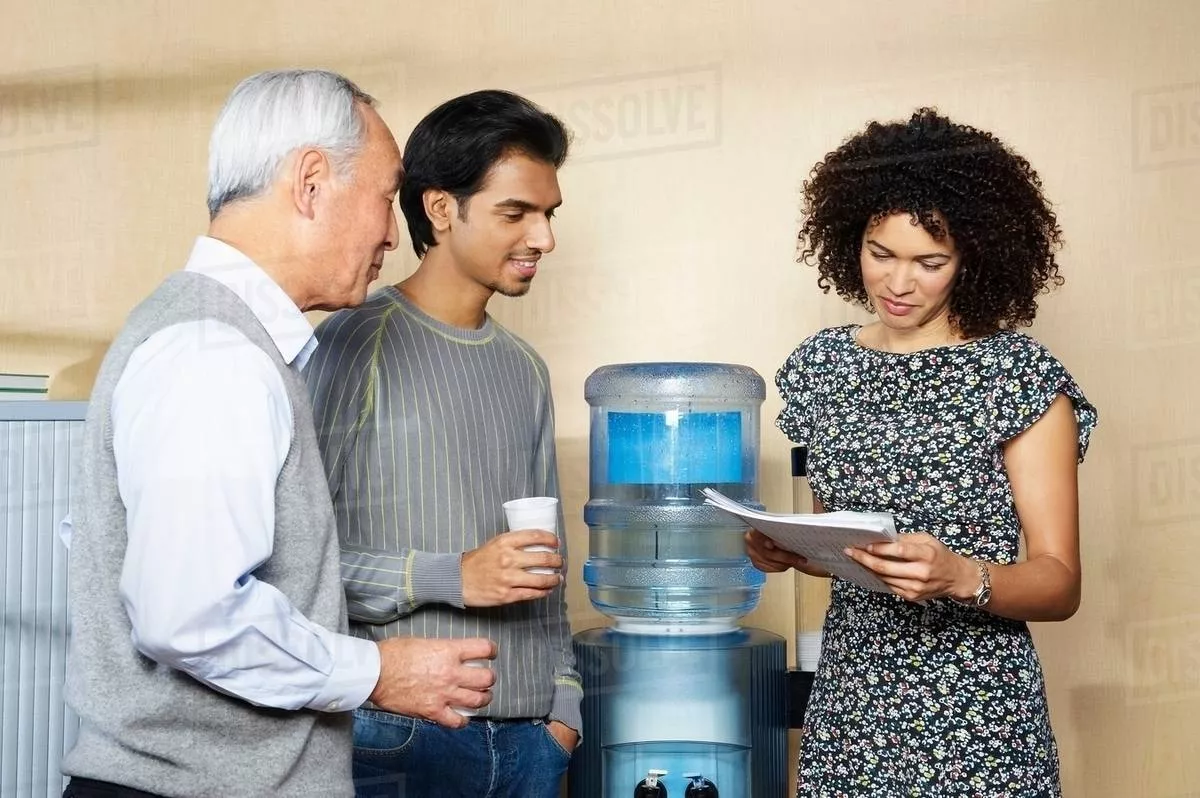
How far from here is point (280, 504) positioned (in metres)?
1.07

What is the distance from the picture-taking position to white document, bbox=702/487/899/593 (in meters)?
1.33

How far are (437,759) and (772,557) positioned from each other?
520 millimetres

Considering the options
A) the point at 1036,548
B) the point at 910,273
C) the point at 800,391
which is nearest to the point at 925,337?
the point at 910,273

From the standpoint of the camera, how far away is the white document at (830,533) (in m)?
1.33

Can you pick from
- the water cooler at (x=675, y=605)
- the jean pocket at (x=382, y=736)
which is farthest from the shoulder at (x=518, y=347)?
the jean pocket at (x=382, y=736)

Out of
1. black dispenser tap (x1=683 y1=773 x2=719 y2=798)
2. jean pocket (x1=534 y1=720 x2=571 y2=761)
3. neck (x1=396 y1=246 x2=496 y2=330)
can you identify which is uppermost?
neck (x1=396 y1=246 x2=496 y2=330)

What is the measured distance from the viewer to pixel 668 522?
2289 millimetres

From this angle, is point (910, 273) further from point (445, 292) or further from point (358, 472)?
point (358, 472)

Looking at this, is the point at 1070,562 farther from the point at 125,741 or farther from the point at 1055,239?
the point at 125,741

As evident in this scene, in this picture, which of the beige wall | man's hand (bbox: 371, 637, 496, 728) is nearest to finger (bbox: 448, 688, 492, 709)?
man's hand (bbox: 371, 637, 496, 728)

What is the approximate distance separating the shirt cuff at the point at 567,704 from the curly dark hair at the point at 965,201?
723mm

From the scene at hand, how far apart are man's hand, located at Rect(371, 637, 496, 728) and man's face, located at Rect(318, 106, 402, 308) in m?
0.36

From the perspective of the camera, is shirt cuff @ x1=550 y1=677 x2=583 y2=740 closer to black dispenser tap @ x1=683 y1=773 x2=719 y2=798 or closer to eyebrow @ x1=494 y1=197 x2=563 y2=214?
black dispenser tap @ x1=683 y1=773 x2=719 y2=798

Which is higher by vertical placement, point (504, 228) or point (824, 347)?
point (504, 228)
